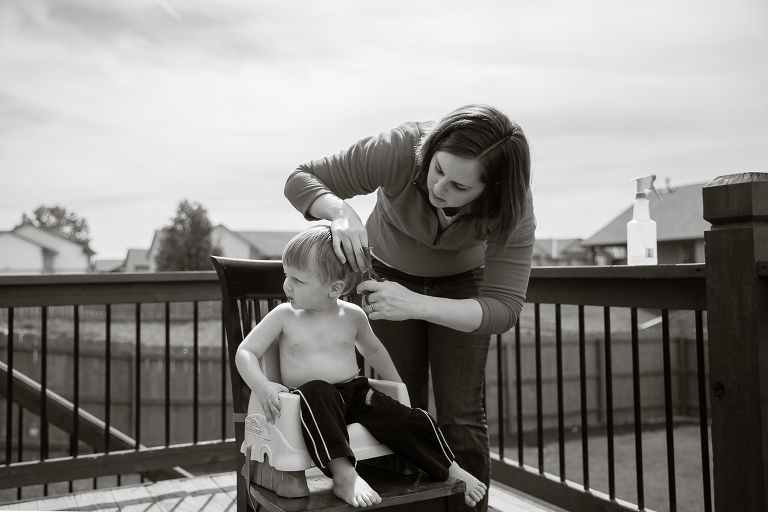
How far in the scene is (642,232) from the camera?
7.04 ft

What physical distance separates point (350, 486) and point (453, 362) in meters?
0.59

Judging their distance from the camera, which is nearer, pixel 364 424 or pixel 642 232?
pixel 364 424

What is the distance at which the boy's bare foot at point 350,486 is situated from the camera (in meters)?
1.13

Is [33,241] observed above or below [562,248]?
above

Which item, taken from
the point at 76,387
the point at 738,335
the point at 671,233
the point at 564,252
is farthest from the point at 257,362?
the point at 564,252

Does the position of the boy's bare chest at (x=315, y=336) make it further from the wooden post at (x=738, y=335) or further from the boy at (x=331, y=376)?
the wooden post at (x=738, y=335)

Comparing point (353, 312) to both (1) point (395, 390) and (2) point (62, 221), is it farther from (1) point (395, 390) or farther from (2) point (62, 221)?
(2) point (62, 221)

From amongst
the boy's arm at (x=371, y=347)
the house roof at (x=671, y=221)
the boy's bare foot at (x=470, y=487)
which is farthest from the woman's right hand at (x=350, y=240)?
the house roof at (x=671, y=221)

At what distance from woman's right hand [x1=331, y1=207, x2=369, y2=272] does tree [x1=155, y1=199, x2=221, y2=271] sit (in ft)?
69.8

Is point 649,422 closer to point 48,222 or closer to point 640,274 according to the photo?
point 640,274

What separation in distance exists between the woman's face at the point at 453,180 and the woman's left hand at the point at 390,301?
0.26 m

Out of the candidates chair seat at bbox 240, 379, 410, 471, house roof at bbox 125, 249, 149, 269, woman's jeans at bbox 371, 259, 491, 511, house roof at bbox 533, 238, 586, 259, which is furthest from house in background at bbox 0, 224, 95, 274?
chair seat at bbox 240, 379, 410, 471

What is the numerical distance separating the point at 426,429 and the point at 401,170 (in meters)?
0.65

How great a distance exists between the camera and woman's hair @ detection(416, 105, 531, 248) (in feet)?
4.25
